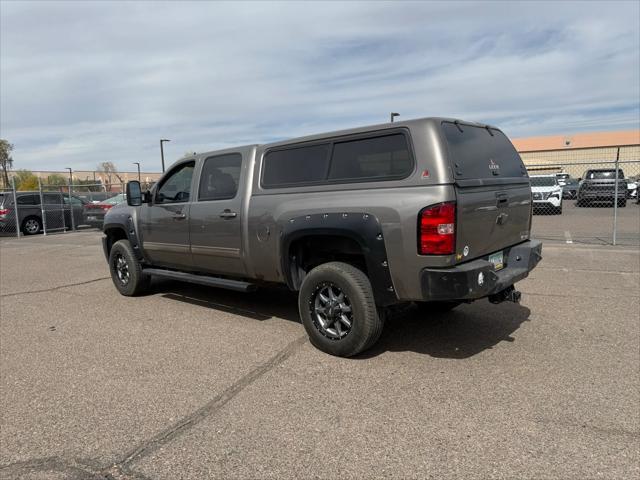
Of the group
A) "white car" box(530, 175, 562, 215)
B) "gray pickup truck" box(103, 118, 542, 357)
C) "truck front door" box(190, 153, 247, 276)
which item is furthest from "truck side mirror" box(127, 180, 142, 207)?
"white car" box(530, 175, 562, 215)

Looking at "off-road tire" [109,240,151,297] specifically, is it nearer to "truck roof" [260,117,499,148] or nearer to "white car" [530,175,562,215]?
"truck roof" [260,117,499,148]

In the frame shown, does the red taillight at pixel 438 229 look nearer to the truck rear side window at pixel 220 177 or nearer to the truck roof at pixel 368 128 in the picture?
the truck roof at pixel 368 128

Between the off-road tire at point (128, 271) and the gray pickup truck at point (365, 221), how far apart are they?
131 cm

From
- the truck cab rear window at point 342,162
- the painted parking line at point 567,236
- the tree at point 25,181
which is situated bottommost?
the painted parking line at point 567,236

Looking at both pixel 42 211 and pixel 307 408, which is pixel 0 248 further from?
pixel 307 408

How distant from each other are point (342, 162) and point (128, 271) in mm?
3973

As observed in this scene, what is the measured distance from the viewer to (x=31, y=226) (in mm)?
17875

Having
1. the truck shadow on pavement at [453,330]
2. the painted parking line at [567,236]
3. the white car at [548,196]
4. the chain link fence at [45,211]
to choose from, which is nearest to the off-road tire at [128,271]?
the truck shadow on pavement at [453,330]

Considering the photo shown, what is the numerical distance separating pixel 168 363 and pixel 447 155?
2949 mm

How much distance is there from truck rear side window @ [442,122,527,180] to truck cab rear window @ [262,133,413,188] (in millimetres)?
393

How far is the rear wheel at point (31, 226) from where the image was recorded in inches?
697

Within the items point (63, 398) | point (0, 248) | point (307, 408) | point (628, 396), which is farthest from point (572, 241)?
point (0, 248)

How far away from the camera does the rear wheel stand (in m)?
17.7

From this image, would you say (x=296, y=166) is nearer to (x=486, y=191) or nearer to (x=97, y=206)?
(x=486, y=191)
